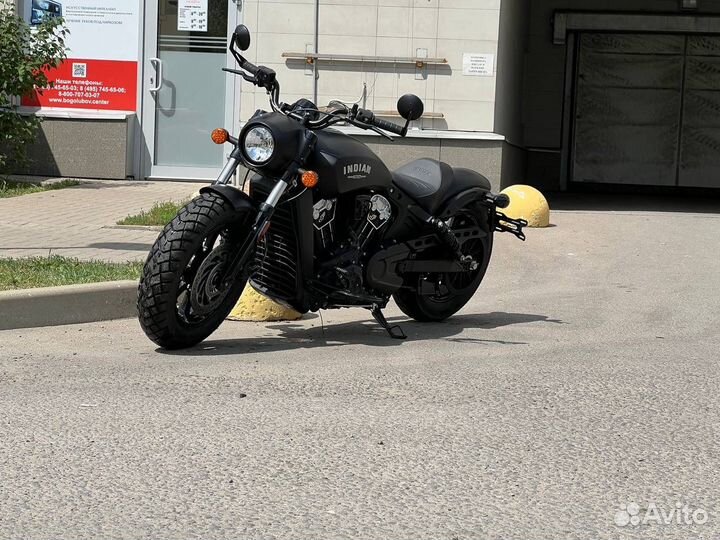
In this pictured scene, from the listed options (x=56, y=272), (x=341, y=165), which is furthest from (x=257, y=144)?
(x=56, y=272)

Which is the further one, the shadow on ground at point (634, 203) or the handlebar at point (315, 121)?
the shadow on ground at point (634, 203)

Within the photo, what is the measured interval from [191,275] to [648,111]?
18.5m

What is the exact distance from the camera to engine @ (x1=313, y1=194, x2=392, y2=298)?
6363 millimetres

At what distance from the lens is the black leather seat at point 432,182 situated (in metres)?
6.98

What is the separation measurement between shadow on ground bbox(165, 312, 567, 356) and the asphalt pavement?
0.09 ft

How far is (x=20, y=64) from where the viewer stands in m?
13.7

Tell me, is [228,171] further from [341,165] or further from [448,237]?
[448,237]

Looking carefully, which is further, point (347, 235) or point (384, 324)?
point (384, 324)

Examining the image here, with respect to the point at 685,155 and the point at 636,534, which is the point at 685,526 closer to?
the point at 636,534

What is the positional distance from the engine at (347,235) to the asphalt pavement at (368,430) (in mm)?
368

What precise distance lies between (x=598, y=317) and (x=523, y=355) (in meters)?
1.54

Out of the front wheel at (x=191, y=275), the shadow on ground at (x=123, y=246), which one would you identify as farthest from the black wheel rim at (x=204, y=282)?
the shadow on ground at (x=123, y=246)

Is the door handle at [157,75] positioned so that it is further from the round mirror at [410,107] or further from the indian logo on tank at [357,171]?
the round mirror at [410,107]

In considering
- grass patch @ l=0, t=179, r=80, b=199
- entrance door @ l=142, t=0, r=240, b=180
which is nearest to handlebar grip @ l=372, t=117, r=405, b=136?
grass patch @ l=0, t=179, r=80, b=199
